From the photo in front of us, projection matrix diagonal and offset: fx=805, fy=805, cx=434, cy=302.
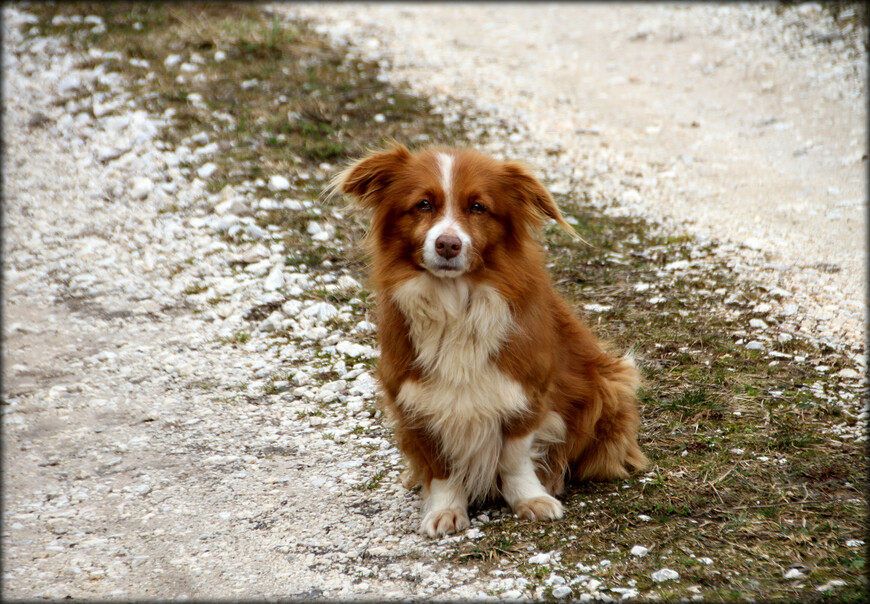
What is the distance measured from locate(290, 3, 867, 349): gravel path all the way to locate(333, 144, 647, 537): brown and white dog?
2.10 metres

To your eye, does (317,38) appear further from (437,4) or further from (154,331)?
(154,331)

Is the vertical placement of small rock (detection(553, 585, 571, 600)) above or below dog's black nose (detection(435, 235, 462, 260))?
below

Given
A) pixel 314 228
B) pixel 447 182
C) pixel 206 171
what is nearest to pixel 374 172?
pixel 447 182

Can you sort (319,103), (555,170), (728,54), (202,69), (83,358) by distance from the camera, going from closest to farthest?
1. (83,358)
2. (555,170)
3. (319,103)
4. (202,69)
5. (728,54)

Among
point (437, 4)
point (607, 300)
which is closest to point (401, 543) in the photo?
point (607, 300)

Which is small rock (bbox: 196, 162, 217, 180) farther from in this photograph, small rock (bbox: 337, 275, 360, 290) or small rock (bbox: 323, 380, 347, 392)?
small rock (bbox: 323, 380, 347, 392)

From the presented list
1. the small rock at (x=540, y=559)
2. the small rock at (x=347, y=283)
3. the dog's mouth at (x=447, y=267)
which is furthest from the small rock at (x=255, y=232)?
the small rock at (x=540, y=559)

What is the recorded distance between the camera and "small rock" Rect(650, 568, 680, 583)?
10.4ft

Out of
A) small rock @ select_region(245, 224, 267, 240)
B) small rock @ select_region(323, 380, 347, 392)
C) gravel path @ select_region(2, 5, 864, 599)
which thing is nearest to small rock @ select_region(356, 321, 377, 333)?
gravel path @ select_region(2, 5, 864, 599)

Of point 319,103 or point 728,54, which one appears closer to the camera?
point 319,103

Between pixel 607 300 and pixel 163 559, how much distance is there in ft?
11.1

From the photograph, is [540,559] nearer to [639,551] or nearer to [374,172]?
[639,551]

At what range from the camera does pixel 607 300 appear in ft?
18.5

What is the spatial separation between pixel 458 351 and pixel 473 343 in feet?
0.25
